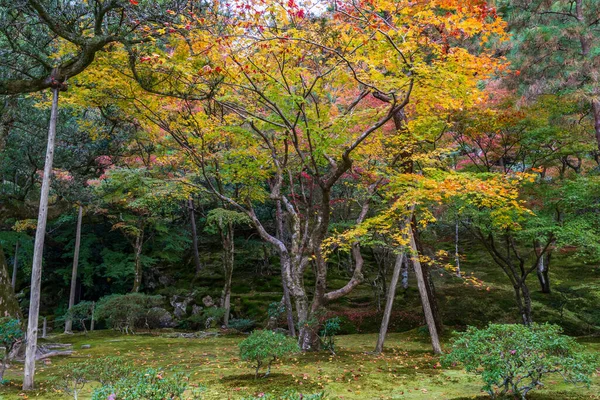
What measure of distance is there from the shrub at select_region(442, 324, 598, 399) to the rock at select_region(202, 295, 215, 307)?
14.1 m

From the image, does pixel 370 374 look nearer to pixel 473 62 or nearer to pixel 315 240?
pixel 315 240

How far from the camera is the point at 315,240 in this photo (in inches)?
332

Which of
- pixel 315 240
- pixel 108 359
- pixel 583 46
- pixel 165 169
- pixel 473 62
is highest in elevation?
pixel 583 46

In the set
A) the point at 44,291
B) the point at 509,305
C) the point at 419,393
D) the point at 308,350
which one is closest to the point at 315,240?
the point at 308,350

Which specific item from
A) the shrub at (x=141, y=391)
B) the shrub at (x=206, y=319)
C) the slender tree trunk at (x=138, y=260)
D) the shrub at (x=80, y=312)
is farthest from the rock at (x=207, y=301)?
the shrub at (x=141, y=391)

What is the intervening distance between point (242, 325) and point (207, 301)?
2979 millimetres

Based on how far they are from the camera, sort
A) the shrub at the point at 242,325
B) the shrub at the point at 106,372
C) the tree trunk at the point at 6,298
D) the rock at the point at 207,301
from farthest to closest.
A: the rock at the point at 207,301 → the shrub at the point at 242,325 → the tree trunk at the point at 6,298 → the shrub at the point at 106,372

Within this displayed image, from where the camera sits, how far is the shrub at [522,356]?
4.10 metres

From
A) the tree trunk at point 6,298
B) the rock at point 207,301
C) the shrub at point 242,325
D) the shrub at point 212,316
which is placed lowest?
the shrub at point 242,325

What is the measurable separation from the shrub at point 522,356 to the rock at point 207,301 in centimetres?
1410

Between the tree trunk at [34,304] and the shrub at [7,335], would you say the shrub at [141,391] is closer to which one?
the tree trunk at [34,304]

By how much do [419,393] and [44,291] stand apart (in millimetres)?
19320

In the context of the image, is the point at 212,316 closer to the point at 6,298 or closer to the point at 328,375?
the point at 6,298

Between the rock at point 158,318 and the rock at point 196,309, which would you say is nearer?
the rock at point 158,318
